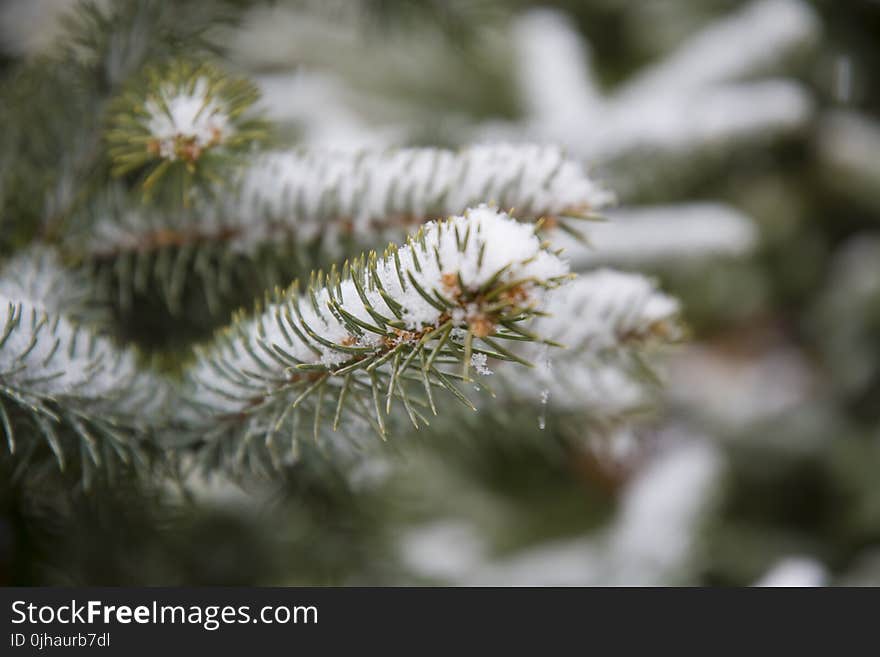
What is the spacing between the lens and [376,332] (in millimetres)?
319

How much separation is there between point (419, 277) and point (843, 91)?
128 centimetres

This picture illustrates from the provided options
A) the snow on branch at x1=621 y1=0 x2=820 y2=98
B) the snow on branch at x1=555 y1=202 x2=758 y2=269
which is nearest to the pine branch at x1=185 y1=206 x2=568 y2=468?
the snow on branch at x1=555 y1=202 x2=758 y2=269

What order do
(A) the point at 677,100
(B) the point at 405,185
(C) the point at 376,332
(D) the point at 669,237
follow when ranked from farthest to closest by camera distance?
(A) the point at 677,100
(D) the point at 669,237
(B) the point at 405,185
(C) the point at 376,332

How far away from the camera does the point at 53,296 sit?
1.49 feet

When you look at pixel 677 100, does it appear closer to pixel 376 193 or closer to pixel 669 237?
pixel 669 237

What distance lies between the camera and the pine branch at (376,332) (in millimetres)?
300

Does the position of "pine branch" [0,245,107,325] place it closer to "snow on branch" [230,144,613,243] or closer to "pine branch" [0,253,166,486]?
"pine branch" [0,253,166,486]

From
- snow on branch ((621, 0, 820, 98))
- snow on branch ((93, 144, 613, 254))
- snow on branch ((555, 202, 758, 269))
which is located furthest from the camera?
snow on branch ((621, 0, 820, 98))

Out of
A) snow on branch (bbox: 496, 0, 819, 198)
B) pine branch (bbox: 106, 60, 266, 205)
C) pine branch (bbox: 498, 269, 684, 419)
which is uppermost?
snow on branch (bbox: 496, 0, 819, 198)

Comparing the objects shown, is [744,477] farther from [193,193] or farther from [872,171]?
[193,193]

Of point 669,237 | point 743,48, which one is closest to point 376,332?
point 669,237

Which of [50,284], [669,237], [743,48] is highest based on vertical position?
[743,48]

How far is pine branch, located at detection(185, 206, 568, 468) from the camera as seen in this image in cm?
30

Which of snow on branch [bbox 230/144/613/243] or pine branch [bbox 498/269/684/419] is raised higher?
snow on branch [bbox 230/144/613/243]
